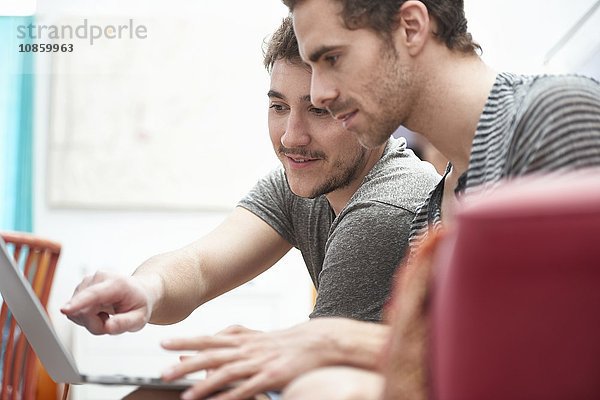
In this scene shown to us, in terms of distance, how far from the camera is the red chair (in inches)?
21.5

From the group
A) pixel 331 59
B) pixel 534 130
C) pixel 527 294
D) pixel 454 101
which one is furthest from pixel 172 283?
pixel 527 294

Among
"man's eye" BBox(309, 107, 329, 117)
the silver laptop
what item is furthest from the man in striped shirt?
the silver laptop

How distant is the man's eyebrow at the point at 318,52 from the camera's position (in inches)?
52.9

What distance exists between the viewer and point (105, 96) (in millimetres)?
4309

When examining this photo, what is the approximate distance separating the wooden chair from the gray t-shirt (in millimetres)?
1030

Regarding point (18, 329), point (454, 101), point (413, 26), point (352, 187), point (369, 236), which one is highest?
point (413, 26)

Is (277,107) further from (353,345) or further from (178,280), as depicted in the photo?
(353,345)

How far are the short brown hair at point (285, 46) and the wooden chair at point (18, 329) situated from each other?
3.41ft

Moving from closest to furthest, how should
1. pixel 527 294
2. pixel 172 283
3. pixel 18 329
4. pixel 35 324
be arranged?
pixel 527 294 < pixel 35 324 < pixel 172 283 < pixel 18 329

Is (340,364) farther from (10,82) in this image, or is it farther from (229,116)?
(10,82)

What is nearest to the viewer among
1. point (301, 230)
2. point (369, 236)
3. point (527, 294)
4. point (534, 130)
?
point (527, 294)

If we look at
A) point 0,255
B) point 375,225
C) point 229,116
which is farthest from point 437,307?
point 229,116

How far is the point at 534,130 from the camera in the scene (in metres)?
1.02

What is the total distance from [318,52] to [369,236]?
14.4 inches
